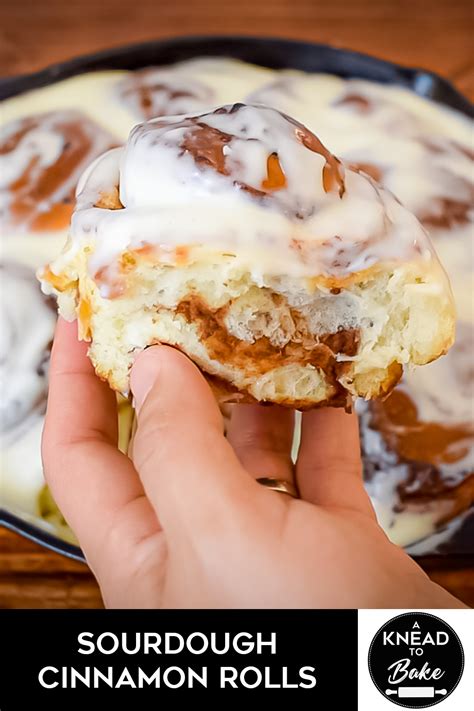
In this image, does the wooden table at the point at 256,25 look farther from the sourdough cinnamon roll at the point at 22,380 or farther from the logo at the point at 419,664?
the logo at the point at 419,664

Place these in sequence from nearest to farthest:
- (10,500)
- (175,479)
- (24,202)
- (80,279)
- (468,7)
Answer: (175,479) < (80,279) < (10,500) < (24,202) < (468,7)

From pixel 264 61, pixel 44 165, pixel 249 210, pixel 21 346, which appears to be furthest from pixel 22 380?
pixel 264 61

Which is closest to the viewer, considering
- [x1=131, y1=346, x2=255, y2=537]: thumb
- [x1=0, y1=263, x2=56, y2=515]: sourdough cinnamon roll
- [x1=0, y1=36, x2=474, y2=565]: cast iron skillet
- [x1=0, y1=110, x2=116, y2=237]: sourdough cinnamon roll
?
[x1=131, y1=346, x2=255, y2=537]: thumb

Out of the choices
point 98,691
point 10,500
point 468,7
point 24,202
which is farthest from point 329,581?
point 468,7

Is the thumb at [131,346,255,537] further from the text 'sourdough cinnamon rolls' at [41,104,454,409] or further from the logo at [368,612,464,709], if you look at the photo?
the logo at [368,612,464,709]

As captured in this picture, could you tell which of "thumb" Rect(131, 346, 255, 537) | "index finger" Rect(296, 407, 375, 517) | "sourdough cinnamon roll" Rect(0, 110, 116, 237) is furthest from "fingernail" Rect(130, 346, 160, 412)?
"sourdough cinnamon roll" Rect(0, 110, 116, 237)

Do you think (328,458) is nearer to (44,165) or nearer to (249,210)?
(249,210)

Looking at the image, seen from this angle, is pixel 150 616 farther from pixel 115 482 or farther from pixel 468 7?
pixel 468 7
